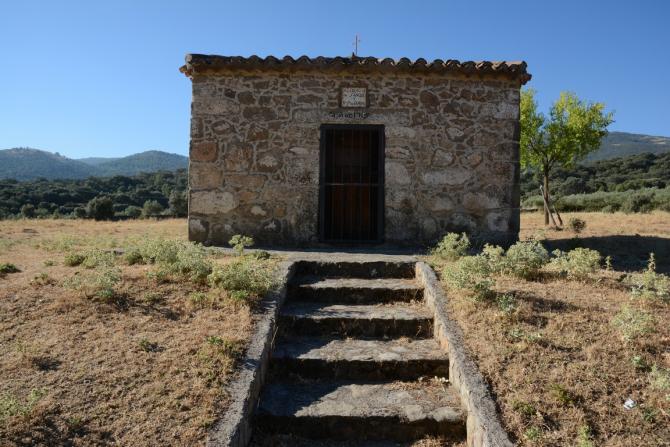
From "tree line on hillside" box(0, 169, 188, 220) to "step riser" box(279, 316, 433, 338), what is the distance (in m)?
17.0

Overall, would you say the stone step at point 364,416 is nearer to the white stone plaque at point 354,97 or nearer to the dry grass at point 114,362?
the dry grass at point 114,362

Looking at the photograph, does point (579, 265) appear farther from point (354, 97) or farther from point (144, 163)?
point (144, 163)

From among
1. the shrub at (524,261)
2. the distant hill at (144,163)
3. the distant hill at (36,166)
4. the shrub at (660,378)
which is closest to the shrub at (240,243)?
the shrub at (524,261)

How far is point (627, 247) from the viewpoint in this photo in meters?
9.72

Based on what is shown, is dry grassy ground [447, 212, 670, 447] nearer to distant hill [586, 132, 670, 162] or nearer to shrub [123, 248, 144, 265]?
shrub [123, 248, 144, 265]

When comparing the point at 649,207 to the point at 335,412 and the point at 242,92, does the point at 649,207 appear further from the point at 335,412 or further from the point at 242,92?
the point at 335,412

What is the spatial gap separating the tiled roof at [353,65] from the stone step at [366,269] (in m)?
Result: 3.44

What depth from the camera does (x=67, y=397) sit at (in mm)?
3270

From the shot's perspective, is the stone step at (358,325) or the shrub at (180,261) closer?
the stone step at (358,325)

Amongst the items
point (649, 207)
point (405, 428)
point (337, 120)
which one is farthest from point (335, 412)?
point (649, 207)

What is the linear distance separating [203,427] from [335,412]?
102cm

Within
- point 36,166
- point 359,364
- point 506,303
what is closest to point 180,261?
point 359,364

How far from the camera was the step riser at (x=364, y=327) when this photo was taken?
15.9 ft

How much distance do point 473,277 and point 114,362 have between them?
3572 millimetres
